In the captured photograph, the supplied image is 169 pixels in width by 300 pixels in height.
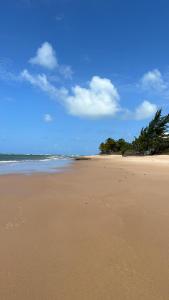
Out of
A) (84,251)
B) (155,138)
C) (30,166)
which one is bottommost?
(84,251)

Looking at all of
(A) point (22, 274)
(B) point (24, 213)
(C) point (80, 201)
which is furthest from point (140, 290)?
(C) point (80, 201)

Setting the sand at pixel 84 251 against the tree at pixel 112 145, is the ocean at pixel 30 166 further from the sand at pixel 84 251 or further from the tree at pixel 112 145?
the tree at pixel 112 145

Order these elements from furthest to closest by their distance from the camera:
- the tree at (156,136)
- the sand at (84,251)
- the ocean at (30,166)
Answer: the tree at (156,136) < the ocean at (30,166) < the sand at (84,251)

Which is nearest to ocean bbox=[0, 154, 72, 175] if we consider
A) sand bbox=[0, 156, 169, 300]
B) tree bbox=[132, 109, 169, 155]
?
sand bbox=[0, 156, 169, 300]

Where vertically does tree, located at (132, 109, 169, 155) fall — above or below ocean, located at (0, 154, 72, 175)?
above

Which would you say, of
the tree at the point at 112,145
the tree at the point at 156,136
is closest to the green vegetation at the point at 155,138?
the tree at the point at 156,136

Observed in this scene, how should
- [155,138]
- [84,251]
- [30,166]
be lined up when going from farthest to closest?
1. [155,138]
2. [30,166]
3. [84,251]

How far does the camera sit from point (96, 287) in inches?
88.1

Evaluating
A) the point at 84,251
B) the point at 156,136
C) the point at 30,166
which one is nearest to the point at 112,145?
the point at 156,136

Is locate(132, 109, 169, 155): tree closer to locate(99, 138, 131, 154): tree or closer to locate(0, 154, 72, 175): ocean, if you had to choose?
locate(0, 154, 72, 175): ocean

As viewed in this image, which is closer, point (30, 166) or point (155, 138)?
point (30, 166)

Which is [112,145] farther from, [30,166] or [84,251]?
[84,251]

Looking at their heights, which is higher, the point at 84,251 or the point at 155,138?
the point at 155,138

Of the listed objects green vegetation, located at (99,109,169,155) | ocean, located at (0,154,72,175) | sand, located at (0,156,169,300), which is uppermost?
green vegetation, located at (99,109,169,155)
